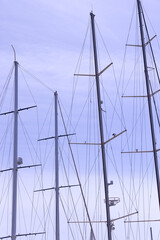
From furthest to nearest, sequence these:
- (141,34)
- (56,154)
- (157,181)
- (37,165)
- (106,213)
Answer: (56,154) → (141,34) → (37,165) → (157,181) → (106,213)

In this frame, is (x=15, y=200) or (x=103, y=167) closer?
(x=103, y=167)

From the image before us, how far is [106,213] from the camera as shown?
34.0 metres

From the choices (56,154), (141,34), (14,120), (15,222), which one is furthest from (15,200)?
(141,34)

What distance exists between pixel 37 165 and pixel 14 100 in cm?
675

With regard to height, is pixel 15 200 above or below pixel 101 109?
below

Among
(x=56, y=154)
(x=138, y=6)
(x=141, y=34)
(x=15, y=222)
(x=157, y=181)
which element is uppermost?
(x=138, y=6)

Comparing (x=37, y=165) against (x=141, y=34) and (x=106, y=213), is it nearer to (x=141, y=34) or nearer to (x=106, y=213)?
(x=106, y=213)

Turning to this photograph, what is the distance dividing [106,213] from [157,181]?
5550mm

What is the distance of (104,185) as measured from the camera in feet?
114

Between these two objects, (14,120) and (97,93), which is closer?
(97,93)

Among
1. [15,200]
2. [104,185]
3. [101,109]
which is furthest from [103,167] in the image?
[15,200]

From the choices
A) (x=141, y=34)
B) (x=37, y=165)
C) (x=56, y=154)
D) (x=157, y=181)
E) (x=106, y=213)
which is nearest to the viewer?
(x=106, y=213)

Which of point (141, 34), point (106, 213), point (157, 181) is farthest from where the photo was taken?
point (141, 34)

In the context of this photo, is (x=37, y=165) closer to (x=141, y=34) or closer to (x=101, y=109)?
(x=101, y=109)
